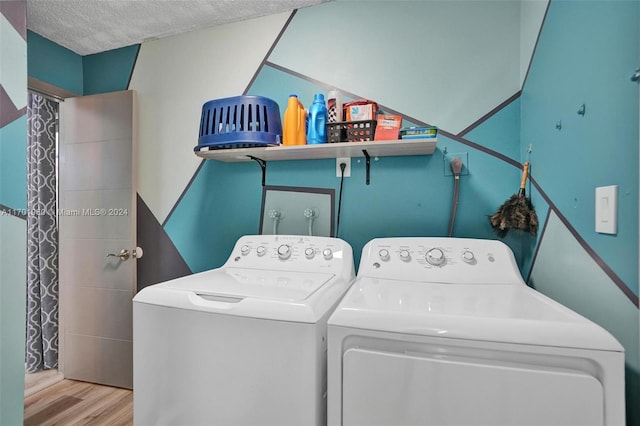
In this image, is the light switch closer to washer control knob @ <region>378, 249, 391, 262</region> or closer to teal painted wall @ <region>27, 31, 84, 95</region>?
washer control knob @ <region>378, 249, 391, 262</region>

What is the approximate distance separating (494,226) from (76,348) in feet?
9.26

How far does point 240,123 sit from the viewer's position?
167 cm

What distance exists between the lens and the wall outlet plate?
5.52ft

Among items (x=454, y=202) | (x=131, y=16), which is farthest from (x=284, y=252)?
(x=131, y=16)

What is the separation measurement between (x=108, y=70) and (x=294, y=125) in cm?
167

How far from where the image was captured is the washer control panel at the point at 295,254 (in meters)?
1.56

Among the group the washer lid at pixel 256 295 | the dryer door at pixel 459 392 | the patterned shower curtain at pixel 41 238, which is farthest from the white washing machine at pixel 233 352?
the patterned shower curtain at pixel 41 238

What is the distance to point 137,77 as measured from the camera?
233 cm

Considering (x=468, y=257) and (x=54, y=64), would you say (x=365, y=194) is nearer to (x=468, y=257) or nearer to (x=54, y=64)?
(x=468, y=257)

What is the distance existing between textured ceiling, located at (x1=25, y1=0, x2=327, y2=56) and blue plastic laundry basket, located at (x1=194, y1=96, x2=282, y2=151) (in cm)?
66

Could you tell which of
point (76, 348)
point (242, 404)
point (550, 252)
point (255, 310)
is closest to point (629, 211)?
point (550, 252)

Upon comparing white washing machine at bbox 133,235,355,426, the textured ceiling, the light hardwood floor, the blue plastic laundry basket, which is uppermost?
the textured ceiling

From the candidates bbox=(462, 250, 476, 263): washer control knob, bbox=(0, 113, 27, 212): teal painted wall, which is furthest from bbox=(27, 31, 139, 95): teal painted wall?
bbox=(462, 250, 476, 263): washer control knob

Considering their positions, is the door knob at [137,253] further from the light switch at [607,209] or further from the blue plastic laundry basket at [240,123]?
the light switch at [607,209]
